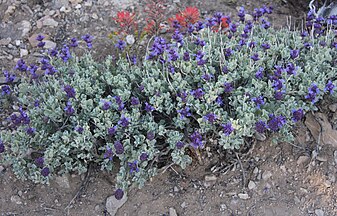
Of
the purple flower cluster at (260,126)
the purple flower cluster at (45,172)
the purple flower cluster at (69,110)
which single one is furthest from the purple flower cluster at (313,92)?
the purple flower cluster at (45,172)

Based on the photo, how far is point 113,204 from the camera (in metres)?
2.84

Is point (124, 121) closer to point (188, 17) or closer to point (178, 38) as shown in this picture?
point (178, 38)

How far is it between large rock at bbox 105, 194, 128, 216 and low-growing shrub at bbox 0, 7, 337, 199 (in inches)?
5.4

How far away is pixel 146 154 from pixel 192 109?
0.40 m

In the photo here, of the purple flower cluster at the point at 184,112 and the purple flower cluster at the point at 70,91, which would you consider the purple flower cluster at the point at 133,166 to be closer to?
the purple flower cluster at the point at 184,112

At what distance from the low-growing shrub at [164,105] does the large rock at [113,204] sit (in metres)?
0.14

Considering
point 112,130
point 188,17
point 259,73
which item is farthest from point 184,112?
point 188,17

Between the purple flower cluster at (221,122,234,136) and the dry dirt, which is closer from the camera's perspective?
the purple flower cluster at (221,122,234,136)

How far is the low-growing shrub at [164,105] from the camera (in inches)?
107

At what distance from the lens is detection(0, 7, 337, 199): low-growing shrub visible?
2.73 m

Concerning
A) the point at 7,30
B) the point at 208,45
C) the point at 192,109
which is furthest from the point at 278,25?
the point at 7,30

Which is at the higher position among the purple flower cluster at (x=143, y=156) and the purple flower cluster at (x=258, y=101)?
the purple flower cluster at (x=258, y=101)

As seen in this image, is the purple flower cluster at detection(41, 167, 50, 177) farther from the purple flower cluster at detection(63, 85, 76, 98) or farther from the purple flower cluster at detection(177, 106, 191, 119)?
the purple flower cluster at detection(177, 106, 191, 119)

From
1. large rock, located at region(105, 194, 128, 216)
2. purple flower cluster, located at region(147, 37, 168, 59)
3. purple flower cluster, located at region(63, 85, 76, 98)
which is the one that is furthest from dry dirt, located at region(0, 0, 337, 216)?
purple flower cluster, located at region(147, 37, 168, 59)
